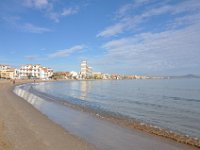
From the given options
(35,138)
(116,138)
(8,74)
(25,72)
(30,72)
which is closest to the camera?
(35,138)

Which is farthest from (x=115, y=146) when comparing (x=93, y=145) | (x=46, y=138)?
(x=46, y=138)

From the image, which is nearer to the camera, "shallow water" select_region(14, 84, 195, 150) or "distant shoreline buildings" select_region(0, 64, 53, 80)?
"shallow water" select_region(14, 84, 195, 150)

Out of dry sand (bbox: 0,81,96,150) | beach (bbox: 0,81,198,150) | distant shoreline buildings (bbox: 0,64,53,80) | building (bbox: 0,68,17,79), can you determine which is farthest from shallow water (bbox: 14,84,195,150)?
building (bbox: 0,68,17,79)

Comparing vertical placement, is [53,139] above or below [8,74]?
below

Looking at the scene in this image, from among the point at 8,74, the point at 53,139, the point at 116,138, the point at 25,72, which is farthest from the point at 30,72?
the point at 53,139

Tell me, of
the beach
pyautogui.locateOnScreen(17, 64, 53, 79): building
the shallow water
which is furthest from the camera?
pyautogui.locateOnScreen(17, 64, 53, 79): building

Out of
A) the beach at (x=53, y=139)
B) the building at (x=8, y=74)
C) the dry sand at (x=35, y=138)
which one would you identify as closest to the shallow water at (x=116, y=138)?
the beach at (x=53, y=139)

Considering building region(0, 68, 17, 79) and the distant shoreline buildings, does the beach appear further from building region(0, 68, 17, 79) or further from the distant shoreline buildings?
building region(0, 68, 17, 79)

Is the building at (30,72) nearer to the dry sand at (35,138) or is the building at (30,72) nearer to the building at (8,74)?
the building at (8,74)

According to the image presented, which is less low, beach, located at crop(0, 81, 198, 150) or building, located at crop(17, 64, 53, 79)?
building, located at crop(17, 64, 53, 79)

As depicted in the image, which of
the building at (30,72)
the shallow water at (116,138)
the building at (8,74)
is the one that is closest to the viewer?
the shallow water at (116,138)

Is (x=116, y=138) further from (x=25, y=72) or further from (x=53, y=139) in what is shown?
(x=25, y=72)

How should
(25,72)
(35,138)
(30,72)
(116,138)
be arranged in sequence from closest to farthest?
1. (35,138)
2. (116,138)
3. (25,72)
4. (30,72)

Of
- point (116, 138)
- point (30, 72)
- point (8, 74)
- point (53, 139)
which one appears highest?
point (30, 72)
